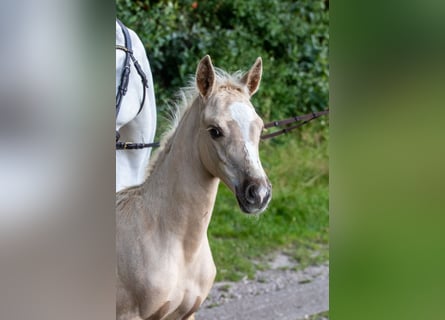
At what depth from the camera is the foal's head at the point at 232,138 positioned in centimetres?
209

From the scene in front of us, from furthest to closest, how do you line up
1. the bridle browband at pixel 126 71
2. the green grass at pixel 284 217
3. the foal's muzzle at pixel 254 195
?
the green grass at pixel 284 217, the bridle browband at pixel 126 71, the foal's muzzle at pixel 254 195

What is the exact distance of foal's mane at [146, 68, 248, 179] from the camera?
2.24 metres

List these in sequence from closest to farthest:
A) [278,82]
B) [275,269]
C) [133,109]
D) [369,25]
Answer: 1. [369,25]
2. [133,109]
3. [275,269]
4. [278,82]

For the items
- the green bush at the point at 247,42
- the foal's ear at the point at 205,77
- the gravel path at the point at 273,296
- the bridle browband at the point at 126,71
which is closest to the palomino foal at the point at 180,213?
the foal's ear at the point at 205,77

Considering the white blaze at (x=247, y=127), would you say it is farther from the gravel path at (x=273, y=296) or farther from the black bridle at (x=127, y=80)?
the gravel path at (x=273, y=296)

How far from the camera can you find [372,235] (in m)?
1.35

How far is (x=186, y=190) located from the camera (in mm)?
2268

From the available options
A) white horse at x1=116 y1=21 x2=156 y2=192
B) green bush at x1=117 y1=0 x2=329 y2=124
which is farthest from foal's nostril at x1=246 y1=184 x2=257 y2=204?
green bush at x1=117 y1=0 x2=329 y2=124

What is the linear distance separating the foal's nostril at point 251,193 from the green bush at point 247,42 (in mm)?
3112

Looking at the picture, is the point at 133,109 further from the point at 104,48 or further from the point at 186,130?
the point at 104,48

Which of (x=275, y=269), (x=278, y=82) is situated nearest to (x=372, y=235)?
(x=275, y=269)

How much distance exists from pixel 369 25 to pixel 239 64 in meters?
4.32

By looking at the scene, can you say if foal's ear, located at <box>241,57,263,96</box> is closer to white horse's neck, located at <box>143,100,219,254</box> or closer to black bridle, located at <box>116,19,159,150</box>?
white horse's neck, located at <box>143,100,219,254</box>

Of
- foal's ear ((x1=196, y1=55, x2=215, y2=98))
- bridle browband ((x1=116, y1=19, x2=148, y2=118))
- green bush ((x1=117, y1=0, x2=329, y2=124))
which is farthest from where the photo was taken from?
green bush ((x1=117, y1=0, x2=329, y2=124))
